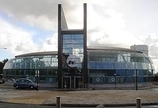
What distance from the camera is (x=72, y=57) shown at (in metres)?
71.5

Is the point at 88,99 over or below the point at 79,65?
below

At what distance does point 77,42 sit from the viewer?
71375 mm

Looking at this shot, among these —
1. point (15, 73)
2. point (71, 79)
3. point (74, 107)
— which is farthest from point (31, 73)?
point (74, 107)

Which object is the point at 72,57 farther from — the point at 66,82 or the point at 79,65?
the point at 66,82

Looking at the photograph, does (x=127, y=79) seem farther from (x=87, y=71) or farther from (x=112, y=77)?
(x=87, y=71)

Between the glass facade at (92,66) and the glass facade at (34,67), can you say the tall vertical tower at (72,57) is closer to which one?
the glass facade at (92,66)

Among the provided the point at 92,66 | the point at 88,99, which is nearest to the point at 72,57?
the point at 92,66

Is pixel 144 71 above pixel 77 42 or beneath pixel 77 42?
beneath

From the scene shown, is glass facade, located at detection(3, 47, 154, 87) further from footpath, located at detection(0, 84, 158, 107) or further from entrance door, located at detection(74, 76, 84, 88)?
Answer: footpath, located at detection(0, 84, 158, 107)

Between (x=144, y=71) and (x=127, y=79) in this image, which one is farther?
(x=144, y=71)

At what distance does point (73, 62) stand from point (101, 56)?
28.1 feet

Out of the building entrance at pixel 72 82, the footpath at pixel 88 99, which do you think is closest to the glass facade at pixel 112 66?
the building entrance at pixel 72 82

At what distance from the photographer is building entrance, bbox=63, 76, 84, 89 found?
71062 millimetres

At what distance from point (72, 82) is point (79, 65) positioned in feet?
11.8
